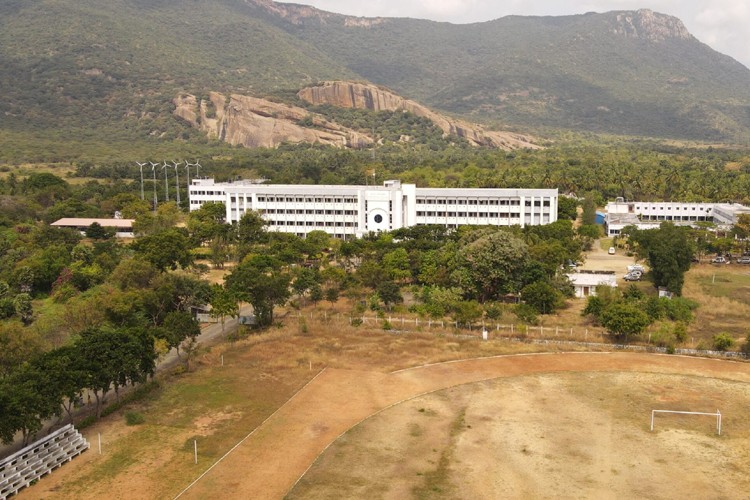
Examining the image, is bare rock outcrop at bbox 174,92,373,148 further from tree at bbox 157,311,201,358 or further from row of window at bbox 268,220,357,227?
tree at bbox 157,311,201,358

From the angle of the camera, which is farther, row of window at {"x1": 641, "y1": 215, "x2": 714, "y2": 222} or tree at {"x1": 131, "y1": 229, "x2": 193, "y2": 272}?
row of window at {"x1": 641, "y1": 215, "x2": 714, "y2": 222}

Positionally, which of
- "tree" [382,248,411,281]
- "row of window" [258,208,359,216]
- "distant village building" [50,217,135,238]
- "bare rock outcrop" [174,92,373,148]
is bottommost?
"tree" [382,248,411,281]

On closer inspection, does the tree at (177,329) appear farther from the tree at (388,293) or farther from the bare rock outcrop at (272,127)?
the bare rock outcrop at (272,127)

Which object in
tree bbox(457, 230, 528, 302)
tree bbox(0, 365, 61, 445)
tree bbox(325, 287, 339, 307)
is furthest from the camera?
tree bbox(325, 287, 339, 307)

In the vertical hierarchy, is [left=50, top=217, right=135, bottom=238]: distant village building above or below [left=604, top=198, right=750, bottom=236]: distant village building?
below

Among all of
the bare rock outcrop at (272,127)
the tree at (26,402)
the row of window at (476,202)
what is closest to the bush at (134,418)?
the tree at (26,402)

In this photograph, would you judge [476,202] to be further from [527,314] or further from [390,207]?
[527,314]

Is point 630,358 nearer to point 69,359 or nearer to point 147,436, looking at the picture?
point 147,436

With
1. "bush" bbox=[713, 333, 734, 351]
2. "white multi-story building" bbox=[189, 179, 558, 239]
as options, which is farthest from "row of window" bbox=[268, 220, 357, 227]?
"bush" bbox=[713, 333, 734, 351]
